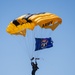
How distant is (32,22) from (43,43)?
2712 mm

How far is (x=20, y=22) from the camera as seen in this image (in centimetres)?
2970

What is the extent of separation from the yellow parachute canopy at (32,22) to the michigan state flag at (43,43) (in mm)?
1238

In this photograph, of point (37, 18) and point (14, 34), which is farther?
point (14, 34)

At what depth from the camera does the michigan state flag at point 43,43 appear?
29.8 metres

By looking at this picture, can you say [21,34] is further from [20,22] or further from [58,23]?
[58,23]

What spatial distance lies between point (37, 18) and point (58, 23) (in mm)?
2391

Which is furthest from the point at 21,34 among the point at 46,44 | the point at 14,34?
the point at 46,44

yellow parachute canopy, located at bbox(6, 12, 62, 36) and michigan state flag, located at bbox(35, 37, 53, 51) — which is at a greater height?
yellow parachute canopy, located at bbox(6, 12, 62, 36)

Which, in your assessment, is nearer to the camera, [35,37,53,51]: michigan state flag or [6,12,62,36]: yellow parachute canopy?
[6,12,62,36]: yellow parachute canopy

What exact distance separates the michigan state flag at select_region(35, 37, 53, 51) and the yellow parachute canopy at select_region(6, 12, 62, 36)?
4.06 ft

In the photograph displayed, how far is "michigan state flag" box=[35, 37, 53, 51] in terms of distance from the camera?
2975 centimetres

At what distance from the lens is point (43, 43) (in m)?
30.1

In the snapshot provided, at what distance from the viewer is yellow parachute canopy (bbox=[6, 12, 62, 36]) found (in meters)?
28.2

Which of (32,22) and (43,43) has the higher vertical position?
(32,22)
